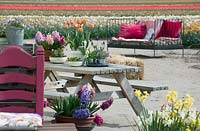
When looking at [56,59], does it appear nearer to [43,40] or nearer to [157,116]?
[43,40]

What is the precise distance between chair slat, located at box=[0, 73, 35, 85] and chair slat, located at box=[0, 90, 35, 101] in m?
0.09

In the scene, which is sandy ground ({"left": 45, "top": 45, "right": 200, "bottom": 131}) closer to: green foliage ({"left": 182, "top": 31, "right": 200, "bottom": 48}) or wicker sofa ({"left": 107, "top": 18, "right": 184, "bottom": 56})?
wicker sofa ({"left": 107, "top": 18, "right": 184, "bottom": 56})

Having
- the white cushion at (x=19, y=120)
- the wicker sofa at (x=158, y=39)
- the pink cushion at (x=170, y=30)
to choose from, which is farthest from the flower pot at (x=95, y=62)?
the pink cushion at (x=170, y=30)

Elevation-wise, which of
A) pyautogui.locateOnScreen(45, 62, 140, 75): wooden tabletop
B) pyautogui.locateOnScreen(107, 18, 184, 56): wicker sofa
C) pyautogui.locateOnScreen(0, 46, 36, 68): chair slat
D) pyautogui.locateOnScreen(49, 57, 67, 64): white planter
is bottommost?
pyautogui.locateOnScreen(107, 18, 184, 56): wicker sofa

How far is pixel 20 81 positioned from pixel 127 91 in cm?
310

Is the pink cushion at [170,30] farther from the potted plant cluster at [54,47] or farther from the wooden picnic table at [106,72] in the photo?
the wooden picnic table at [106,72]

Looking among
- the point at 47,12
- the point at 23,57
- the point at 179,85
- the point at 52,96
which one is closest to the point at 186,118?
the point at 23,57

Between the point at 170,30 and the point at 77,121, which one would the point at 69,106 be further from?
the point at 170,30

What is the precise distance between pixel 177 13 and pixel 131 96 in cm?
2609

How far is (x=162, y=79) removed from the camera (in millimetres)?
14539

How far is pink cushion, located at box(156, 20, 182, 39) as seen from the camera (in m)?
21.2

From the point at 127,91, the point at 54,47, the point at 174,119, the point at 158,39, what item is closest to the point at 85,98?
the point at 174,119

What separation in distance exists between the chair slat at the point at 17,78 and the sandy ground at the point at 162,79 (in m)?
2.49

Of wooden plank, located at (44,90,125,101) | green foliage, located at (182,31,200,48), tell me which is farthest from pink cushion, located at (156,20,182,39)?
wooden plank, located at (44,90,125,101)
